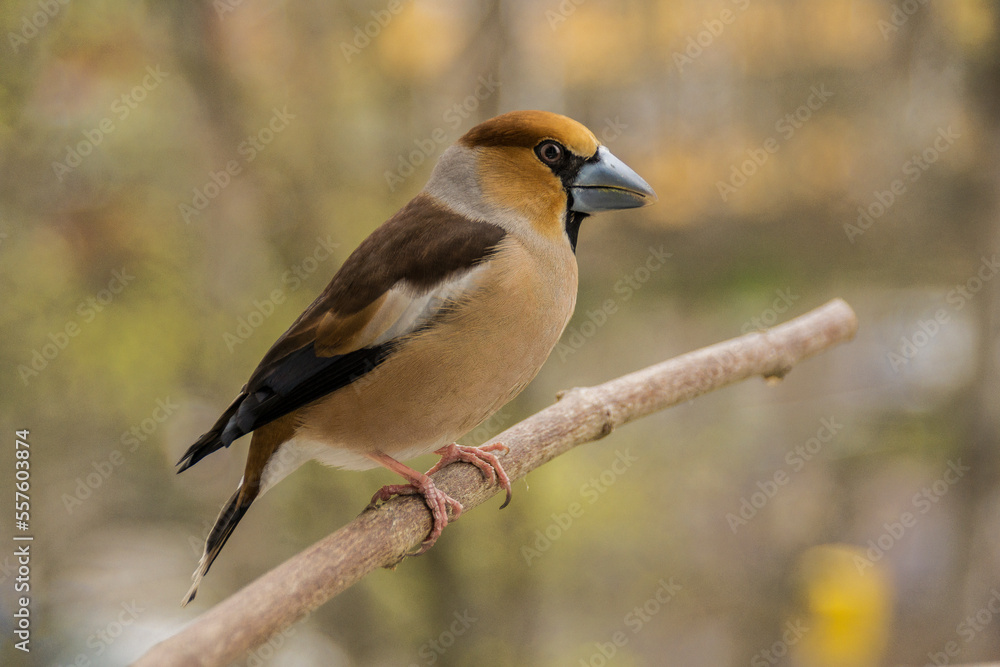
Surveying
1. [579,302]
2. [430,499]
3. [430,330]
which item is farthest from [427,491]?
[579,302]

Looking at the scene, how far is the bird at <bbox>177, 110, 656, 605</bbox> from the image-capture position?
1392 mm

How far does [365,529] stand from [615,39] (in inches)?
98.0

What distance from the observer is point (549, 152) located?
4.99 feet

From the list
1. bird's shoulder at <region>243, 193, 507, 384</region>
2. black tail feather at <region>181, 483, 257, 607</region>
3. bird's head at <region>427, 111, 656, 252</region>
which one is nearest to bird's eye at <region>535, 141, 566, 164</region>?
bird's head at <region>427, 111, 656, 252</region>

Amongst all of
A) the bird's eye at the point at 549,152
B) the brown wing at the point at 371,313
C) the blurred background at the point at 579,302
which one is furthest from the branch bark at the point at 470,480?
the blurred background at the point at 579,302

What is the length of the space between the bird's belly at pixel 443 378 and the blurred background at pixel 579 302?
142 centimetres

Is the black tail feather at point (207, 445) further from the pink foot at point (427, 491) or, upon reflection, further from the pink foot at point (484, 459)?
the pink foot at point (484, 459)

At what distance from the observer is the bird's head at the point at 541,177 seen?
150 centimetres

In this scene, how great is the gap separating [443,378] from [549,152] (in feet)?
1.59

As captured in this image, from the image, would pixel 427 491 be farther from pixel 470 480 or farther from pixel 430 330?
pixel 430 330

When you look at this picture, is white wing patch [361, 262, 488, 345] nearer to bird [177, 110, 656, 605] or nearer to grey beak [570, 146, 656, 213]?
bird [177, 110, 656, 605]

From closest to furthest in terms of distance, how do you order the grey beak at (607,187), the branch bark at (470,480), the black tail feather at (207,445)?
the branch bark at (470,480)
the black tail feather at (207,445)
the grey beak at (607,187)

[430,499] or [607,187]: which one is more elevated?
[607,187]

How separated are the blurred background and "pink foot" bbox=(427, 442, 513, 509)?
1.34 metres
